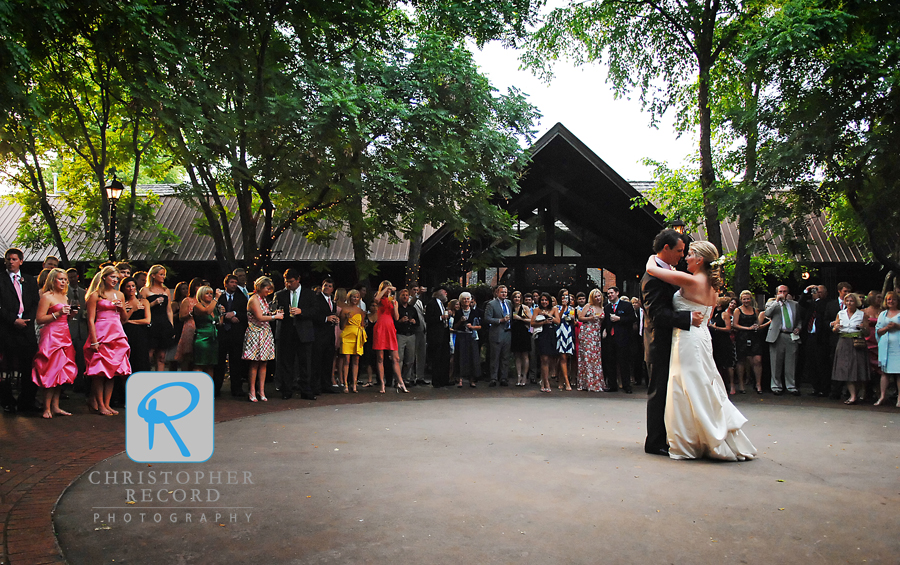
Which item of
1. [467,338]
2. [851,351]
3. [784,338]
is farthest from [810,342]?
[467,338]

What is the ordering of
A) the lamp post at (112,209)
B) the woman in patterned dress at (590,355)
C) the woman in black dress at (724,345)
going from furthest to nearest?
the lamp post at (112,209)
the woman in patterned dress at (590,355)
the woman in black dress at (724,345)

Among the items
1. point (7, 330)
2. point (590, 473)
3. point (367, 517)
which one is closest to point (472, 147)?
point (7, 330)

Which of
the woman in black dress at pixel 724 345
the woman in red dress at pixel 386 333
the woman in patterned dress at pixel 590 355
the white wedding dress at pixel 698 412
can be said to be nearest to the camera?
the white wedding dress at pixel 698 412

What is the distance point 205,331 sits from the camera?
10977 mm

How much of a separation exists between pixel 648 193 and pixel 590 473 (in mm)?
16697

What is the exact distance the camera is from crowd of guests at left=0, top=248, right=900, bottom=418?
9.20m

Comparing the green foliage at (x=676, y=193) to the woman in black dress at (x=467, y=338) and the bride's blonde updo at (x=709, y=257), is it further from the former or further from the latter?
the bride's blonde updo at (x=709, y=257)

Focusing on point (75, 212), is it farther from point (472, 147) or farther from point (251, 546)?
point (251, 546)

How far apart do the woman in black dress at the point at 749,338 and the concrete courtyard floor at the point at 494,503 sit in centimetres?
502

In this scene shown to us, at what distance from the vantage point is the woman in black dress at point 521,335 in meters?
13.9

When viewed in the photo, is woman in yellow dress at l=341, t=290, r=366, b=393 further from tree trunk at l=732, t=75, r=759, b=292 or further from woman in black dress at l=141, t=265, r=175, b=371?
tree trunk at l=732, t=75, r=759, b=292

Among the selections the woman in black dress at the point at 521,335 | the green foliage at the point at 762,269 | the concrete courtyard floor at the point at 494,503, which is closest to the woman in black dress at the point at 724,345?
the woman in black dress at the point at 521,335

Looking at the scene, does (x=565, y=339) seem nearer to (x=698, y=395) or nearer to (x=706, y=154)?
(x=706, y=154)

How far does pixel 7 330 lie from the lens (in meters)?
8.84
